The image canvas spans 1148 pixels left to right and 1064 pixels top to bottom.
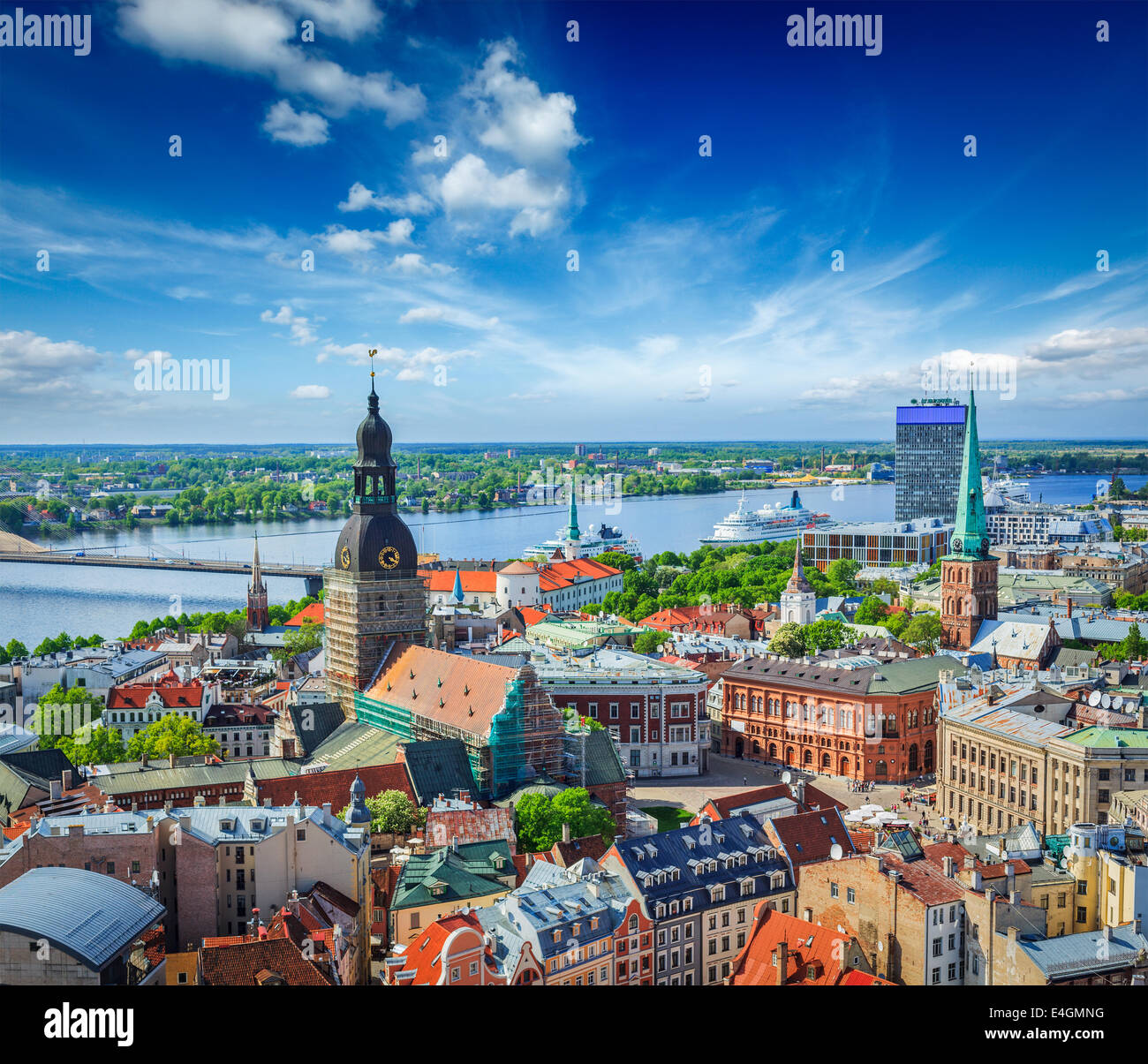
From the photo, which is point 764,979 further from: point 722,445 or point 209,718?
point 722,445

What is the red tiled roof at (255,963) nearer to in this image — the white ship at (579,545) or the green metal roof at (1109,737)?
the green metal roof at (1109,737)

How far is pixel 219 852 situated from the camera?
13266 mm

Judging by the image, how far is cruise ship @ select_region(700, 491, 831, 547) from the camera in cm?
7569

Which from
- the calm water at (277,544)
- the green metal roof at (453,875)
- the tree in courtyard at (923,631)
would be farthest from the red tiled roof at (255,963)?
the calm water at (277,544)

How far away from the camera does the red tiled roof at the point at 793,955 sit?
11.4 metres

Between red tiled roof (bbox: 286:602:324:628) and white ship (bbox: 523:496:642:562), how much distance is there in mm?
19263

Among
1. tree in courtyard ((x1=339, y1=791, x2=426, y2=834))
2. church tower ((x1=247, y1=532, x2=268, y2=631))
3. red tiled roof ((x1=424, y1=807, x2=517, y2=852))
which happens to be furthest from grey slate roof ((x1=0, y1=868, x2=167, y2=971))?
church tower ((x1=247, y1=532, x2=268, y2=631))

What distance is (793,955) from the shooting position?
38.8 ft

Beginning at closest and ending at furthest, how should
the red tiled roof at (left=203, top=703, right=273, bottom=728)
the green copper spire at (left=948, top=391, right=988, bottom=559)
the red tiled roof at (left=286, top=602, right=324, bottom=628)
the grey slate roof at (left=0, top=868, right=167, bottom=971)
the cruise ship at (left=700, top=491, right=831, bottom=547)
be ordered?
the grey slate roof at (left=0, top=868, right=167, bottom=971) < the red tiled roof at (left=203, top=703, right=273, bottom=728) < the green copper spire at (left=948, top=391, right=988, bottom=559) < the red tiled roof at (left=286, top=602, right=324, bottom=628) < the cruise ship at (left=700, top=491, right=831, bottom=547)

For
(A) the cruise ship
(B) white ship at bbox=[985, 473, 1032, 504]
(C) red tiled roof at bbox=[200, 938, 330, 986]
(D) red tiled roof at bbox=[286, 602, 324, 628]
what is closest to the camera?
(C) red tiled roof at bbox=[200, 938, 330, 986]

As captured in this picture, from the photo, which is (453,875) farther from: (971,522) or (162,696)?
(971,522)

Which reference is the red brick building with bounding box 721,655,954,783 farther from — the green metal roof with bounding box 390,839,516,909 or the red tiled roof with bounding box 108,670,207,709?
the red tiled roof with bounding box 108,670,207,709

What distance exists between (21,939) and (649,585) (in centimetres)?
4329

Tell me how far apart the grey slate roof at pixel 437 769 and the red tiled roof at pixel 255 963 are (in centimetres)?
750
